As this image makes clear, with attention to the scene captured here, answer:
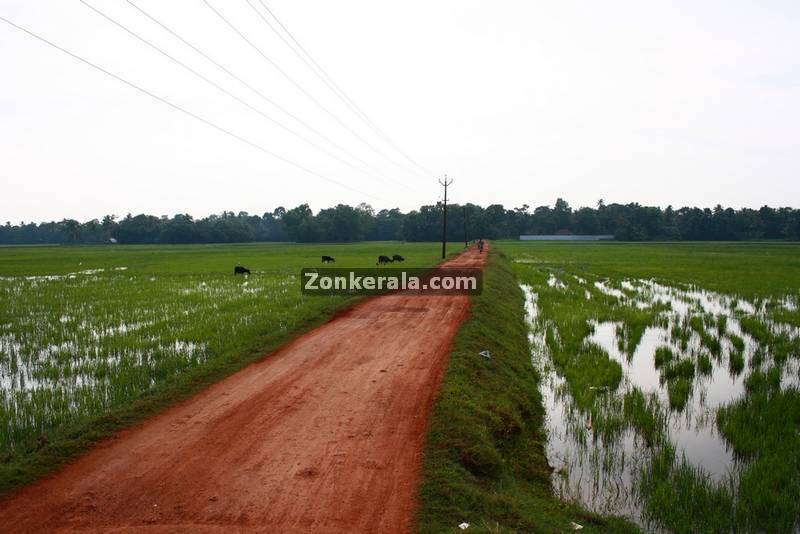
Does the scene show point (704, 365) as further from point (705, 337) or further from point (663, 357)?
point (705, 337)

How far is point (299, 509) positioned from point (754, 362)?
11.2 metres

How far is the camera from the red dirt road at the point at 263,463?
4758 millimetres

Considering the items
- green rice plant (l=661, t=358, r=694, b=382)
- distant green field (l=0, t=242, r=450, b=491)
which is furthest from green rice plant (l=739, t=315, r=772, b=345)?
distant green field (l=0, t=242, r=450, b=491)

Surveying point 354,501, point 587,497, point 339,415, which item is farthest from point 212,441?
point 587,497

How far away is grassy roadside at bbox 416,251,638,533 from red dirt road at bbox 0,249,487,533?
0.26 m

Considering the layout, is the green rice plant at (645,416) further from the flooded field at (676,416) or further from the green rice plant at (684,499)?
the green rice plant at (684,499)

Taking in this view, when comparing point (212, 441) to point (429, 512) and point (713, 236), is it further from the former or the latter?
point (713, 236)

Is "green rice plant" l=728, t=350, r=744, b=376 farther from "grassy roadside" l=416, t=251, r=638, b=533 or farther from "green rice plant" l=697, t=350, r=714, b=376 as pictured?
"grassy roadside" l=416, t=251, r=638, b=533

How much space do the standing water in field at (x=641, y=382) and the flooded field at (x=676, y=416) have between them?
0.08 ft

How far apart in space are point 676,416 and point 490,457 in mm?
4190

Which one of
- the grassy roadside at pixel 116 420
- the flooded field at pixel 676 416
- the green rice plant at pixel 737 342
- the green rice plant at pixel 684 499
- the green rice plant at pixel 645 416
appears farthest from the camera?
the green rice plant at pixel 737 342

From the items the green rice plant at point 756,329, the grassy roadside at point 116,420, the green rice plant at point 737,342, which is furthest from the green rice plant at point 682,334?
the grassy roadside at point 116,420

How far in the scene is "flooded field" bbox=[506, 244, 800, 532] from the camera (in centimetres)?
582

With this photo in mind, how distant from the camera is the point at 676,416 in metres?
8.60
